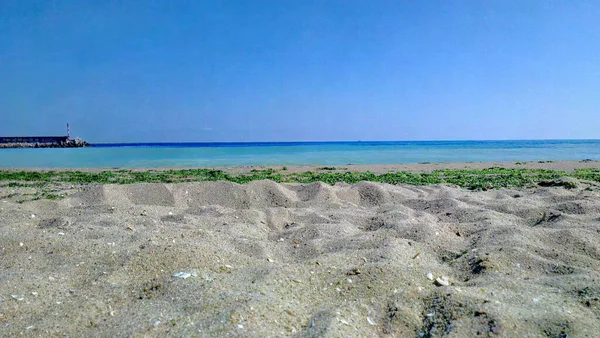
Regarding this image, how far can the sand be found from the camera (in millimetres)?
2336

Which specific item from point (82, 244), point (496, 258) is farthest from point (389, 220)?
point (82, 244)

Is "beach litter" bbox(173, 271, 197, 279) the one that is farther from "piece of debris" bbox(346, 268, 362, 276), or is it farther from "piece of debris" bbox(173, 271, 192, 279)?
"piece of debris" bbox(346, 268, 362, 276)

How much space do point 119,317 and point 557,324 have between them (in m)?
2.59

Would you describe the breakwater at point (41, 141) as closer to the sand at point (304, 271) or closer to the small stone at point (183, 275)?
the sand at point (304, 271)

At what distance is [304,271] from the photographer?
3195 millimetres

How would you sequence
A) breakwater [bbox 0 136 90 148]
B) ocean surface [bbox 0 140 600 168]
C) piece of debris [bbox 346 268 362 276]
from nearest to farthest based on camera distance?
piece of debris [bbox 346 268 362 276] → ocean surface [bbox 0 140 600 168] → breakwater [bbox 0 136 90 148]

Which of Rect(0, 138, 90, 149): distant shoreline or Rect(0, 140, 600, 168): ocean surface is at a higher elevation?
Rect(0, 138, 90, 149): distant shoreline

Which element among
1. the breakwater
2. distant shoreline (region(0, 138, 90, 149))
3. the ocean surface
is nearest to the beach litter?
the ocean surface

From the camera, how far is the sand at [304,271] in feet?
7.66

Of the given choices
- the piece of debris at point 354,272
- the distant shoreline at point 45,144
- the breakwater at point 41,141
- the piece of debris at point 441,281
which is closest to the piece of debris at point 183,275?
the piece of debris at point 354,272

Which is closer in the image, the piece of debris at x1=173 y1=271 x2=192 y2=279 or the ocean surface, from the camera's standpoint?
the piece of debris at x1=173 y1=271 x2=192 y2=279

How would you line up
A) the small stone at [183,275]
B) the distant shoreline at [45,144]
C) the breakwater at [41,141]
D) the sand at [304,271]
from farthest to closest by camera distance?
the breakwater at [41,141] < the distant shoreline at [45,144] < the small stone at [183,275] < the sand at [304,271]

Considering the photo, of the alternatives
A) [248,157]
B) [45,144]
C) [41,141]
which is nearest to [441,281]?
[248,157]

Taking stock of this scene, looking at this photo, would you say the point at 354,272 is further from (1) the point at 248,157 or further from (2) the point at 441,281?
(1) the point at 248,157
